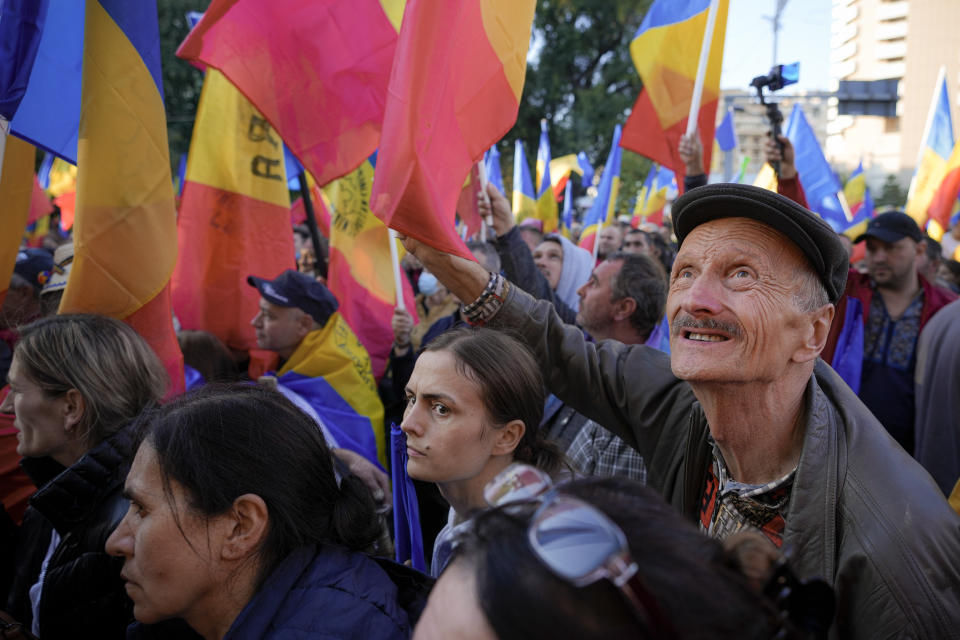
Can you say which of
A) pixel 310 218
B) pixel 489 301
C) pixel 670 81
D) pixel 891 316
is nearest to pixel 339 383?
pixel 310 218

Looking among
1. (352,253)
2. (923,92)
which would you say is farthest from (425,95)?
(923,92)

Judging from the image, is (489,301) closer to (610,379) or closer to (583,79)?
(610,379)

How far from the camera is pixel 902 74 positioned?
218ft

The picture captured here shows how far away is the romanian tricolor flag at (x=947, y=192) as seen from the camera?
7535 mm

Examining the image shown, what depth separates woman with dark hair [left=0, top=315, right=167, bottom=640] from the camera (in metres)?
2.05

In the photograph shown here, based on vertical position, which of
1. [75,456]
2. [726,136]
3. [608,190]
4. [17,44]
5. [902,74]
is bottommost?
[75,456]

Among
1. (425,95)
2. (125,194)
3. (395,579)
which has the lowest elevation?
(395,579)

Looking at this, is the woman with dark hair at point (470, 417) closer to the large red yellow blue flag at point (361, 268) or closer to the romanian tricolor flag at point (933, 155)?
the large red yellow blue flag at point (361, 268)

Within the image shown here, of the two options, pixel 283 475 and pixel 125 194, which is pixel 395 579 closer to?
pixel 283 475

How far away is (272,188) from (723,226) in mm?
3279

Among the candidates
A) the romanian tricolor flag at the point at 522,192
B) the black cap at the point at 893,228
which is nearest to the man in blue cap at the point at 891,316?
the black cap at the point at 893,228

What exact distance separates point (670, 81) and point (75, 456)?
3509 millimetres

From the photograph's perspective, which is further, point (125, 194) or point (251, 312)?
point (251, 312)

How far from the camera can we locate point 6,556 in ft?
8.99
